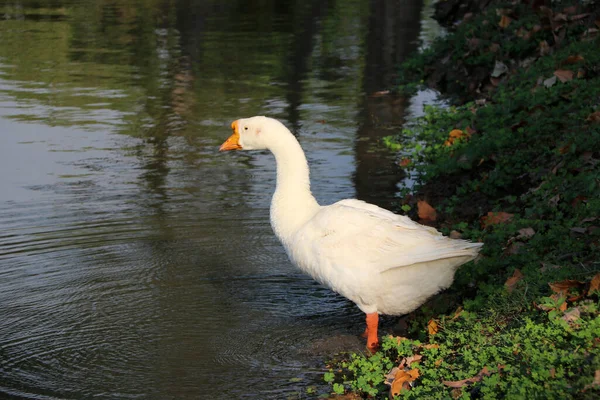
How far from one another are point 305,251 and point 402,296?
2.43ft

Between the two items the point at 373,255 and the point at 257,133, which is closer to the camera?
the point at 373,255

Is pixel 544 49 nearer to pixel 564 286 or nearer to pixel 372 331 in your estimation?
pixel 372 331

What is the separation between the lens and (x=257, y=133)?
6910 mm

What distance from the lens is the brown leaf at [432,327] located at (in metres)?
6.30

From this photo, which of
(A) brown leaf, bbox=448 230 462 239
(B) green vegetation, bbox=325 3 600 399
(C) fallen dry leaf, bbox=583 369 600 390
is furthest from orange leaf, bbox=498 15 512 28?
(C) fallen dry leaf, bbox=583 369 600 390

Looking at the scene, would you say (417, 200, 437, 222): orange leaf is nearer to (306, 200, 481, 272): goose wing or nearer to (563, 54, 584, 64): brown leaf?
(306, 200, 481, 272): goose wing

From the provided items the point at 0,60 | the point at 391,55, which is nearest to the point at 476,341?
the point at 391,55

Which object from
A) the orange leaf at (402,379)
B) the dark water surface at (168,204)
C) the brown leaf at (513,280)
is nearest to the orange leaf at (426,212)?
the dark water surface at (168,204)

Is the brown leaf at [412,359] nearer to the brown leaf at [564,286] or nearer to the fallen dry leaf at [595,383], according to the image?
the brown leaf at [564,286]

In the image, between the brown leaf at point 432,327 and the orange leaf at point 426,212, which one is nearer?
the brown leaf at point 432,327

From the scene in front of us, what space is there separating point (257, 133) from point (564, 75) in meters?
5.22

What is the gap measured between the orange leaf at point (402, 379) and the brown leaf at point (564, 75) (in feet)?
19.8

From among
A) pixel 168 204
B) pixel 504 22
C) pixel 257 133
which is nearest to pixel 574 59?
pixel 504 22

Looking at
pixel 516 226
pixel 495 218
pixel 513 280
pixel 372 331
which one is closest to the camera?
pixel 513 280
